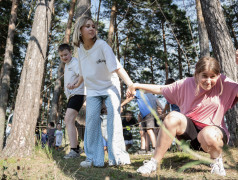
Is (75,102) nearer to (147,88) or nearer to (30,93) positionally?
(30,93)

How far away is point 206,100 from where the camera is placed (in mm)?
2271

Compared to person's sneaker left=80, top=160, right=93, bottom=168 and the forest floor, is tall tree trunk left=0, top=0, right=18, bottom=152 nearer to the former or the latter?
the forest floor

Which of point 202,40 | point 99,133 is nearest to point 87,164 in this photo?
point 99,133

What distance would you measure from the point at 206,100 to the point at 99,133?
136 cm

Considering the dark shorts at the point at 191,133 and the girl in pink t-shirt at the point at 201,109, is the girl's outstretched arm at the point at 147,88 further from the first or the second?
the dark shorts at the point at 191,133

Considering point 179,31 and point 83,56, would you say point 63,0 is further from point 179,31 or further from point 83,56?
point 83,56

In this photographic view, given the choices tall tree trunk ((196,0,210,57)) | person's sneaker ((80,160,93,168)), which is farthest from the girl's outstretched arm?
tall tree trunk ((196,0,210,57))

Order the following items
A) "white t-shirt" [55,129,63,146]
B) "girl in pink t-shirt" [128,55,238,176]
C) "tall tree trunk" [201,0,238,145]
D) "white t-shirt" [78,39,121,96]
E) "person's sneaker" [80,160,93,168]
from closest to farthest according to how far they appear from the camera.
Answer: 1. "girl in pink t-shirt" [128,55,238,176]
2. "person's sneaker" [80,160,93,168]
3. "white t-shirt" [78,39,121,96]
4. "tall tree trunk" [201,0,238,145]
5. "white t-shirt" [55,129,63,146]

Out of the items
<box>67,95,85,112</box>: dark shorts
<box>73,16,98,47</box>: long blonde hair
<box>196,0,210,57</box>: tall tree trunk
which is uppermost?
<box>196,0,210,57</box>: tall tree trunk

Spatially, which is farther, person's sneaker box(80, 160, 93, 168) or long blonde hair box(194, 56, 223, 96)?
person's sneaker box(80, 160, 93, 168)

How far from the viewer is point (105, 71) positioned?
2.98 metres

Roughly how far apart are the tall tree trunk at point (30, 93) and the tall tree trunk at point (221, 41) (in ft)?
9.42

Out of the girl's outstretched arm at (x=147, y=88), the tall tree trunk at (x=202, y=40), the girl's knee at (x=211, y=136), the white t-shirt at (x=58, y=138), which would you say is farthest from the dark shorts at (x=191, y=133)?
the white t-shirt at (x=58, y=138)

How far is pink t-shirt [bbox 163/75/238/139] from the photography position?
7.25ft
